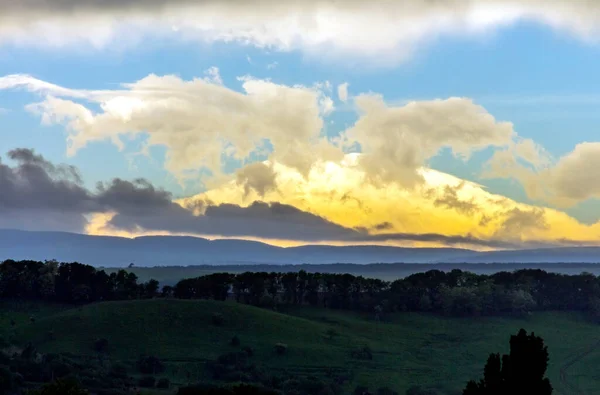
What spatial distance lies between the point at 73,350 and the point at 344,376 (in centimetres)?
5990

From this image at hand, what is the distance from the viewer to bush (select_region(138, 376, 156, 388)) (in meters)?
172

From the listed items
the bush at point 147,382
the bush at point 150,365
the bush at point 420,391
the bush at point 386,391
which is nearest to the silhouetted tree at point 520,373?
the bush at point 420,391

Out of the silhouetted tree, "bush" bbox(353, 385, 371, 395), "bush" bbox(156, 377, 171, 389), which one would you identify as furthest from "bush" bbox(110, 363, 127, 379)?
the silhouetted tree

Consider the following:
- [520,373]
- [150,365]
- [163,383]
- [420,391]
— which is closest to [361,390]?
[420,391]

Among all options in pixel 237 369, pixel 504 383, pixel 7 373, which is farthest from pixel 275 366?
pixel 504 383

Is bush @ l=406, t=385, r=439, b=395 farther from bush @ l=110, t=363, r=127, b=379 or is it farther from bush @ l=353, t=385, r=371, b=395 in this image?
bush @ l=110, t=363, r=127, b=379

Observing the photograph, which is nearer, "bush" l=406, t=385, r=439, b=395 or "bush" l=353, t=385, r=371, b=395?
"bush" l=406, t=385, r=439, b=395

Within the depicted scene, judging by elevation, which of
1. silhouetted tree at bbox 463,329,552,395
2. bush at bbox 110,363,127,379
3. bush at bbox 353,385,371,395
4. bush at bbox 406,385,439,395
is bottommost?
bush at bbox 353,385,371,395

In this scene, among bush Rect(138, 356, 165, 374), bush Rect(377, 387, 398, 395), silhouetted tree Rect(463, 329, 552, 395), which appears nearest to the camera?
silhouetted tree Rect(463, 329, 552, 395)

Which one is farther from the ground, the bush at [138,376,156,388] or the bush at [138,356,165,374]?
the bush at [138,356,165,374]

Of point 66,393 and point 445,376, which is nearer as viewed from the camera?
point 66,393

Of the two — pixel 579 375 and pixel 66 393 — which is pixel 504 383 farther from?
pixel 579 375

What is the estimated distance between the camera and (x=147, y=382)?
570 feet

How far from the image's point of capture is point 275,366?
197 meters
